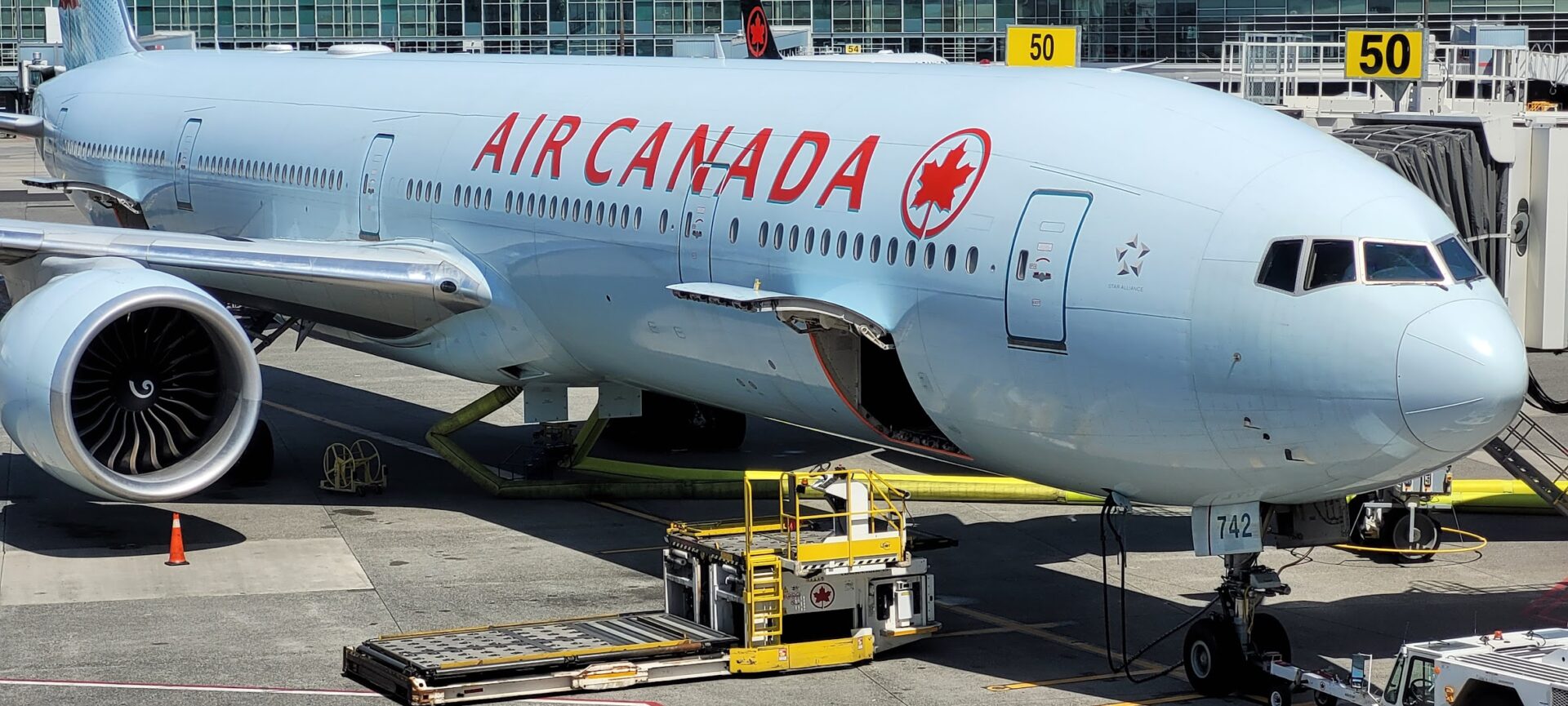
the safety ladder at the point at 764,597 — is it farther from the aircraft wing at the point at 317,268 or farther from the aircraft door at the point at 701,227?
the aircraft wing at the point at 317,268

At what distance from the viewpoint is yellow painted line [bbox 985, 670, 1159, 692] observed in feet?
43.0

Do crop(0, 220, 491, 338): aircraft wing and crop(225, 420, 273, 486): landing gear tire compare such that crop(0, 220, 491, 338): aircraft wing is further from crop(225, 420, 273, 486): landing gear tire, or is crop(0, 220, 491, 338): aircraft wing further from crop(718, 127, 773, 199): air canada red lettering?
crop(718, 127, 773, 199): air canada red lettering

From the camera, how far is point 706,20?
104312mm

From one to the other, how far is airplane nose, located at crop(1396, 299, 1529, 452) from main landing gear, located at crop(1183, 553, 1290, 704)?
1.75m

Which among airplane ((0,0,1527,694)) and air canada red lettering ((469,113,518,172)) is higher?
air canada red lettering ((469,113,518,172))

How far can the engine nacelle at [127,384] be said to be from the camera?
16.5m

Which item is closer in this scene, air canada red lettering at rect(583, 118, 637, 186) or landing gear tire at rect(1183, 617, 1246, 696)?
landing gear tire at rect(1183, 617, 1246, 696)

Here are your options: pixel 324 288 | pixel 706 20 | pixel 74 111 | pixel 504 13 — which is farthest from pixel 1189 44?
pixel 324 288

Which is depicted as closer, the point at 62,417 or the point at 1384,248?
→ the point at 1384,248

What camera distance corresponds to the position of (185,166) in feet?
82.7

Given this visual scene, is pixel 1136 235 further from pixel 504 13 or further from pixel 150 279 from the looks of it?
pixel 504 13

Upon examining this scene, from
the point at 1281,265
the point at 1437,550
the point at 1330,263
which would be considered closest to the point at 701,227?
the point at 1281,265

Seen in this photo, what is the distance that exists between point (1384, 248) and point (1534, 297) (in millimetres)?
4328

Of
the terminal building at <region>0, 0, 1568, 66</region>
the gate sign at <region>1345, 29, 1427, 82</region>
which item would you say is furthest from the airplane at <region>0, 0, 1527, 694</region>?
the terminal building at <region>0, 0, 1568, 66</region>
